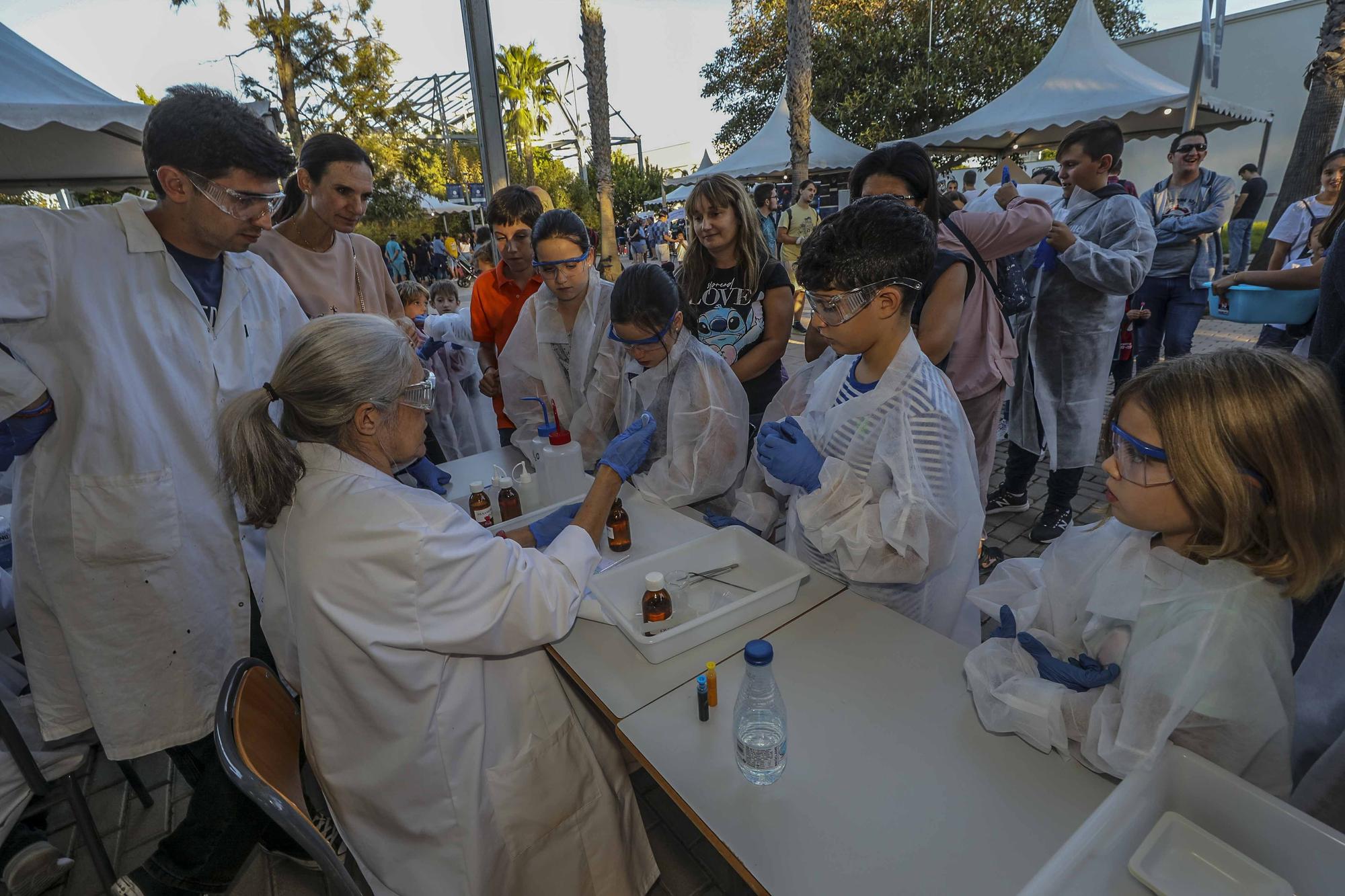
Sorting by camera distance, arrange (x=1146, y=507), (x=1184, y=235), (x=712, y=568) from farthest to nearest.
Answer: (x=1184, y=235)
(x=712, y=568)
(x=1146, y=507)

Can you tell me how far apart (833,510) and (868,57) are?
2053cm

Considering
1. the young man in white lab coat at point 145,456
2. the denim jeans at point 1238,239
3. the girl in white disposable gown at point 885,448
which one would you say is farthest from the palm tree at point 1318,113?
the young man in white lab coat at point 145,456

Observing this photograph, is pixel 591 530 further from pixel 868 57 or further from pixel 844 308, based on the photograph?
pixel 868 57

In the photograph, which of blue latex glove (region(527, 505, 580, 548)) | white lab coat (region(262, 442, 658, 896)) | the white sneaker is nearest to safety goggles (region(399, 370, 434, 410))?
white lab coat (region(262, 442, 658, 896))

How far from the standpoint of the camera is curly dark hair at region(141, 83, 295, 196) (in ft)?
5.72

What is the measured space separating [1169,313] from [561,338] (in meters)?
4.66

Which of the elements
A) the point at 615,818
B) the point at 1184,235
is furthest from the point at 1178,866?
the point at 1184,235

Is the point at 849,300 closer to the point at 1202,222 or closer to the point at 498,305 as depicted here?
the point at 498,305

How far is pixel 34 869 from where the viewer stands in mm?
1893

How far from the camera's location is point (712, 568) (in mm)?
1806

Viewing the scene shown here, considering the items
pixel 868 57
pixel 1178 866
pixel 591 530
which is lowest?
pixel 1178 866

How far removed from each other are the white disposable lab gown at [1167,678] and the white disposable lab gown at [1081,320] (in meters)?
2.23

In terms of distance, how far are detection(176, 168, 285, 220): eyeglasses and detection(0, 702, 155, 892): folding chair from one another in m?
1.52

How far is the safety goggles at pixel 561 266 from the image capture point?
250 centimetres
